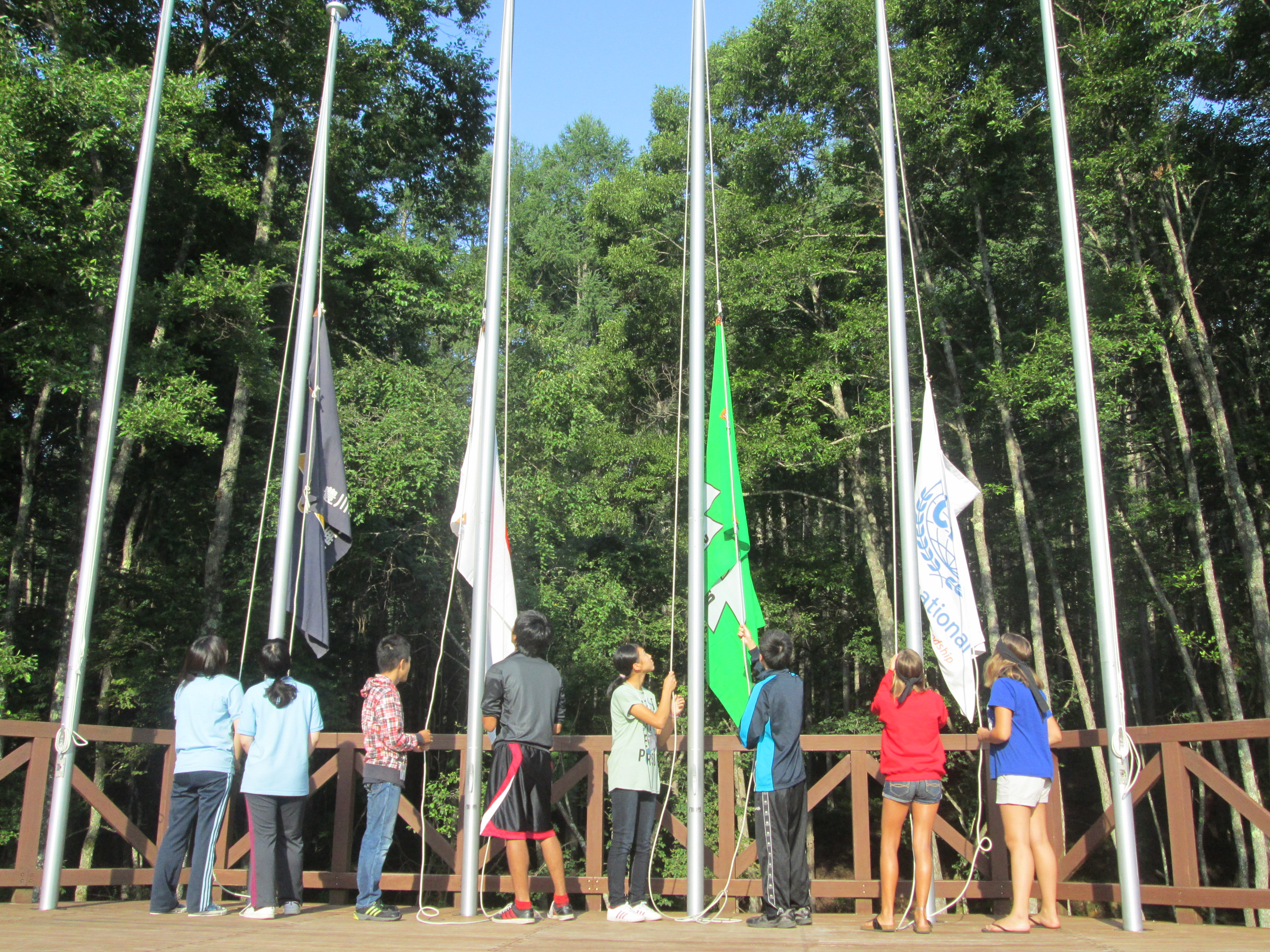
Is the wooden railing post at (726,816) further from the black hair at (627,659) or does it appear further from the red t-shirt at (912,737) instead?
the red t-shirt at (912,737)

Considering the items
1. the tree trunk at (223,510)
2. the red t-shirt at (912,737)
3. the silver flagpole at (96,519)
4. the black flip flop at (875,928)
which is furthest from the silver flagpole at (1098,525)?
the tree trunk at (223,510)

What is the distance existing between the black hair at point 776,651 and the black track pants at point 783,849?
0.61 m

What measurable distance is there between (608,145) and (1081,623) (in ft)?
80.7

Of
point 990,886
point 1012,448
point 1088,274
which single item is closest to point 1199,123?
point 1088,274

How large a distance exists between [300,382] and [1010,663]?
5.22 m

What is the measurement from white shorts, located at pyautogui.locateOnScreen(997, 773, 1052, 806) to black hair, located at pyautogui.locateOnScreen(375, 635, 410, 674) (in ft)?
10.8

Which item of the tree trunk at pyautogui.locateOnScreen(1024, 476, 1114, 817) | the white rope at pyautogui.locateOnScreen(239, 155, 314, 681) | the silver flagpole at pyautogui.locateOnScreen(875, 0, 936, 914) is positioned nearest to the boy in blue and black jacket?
the silver flagpole at pyautogui.locateOnScreen(875, 0, 936, 914)

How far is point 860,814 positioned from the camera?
6.09 meters

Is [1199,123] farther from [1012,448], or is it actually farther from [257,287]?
[257,287]

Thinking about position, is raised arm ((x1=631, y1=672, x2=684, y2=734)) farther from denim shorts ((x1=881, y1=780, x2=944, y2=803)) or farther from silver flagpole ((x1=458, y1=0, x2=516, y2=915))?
denim shorts ((x1=881, y1=780, x2=944, y2=803))

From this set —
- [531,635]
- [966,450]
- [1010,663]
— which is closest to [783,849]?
[1010,663]

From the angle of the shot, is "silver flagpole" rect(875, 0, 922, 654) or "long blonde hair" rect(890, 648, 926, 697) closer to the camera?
"long blonde hair" rect(890, 648, 926, 697)

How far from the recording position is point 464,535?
236 inches

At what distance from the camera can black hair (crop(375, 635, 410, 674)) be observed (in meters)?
5.31
